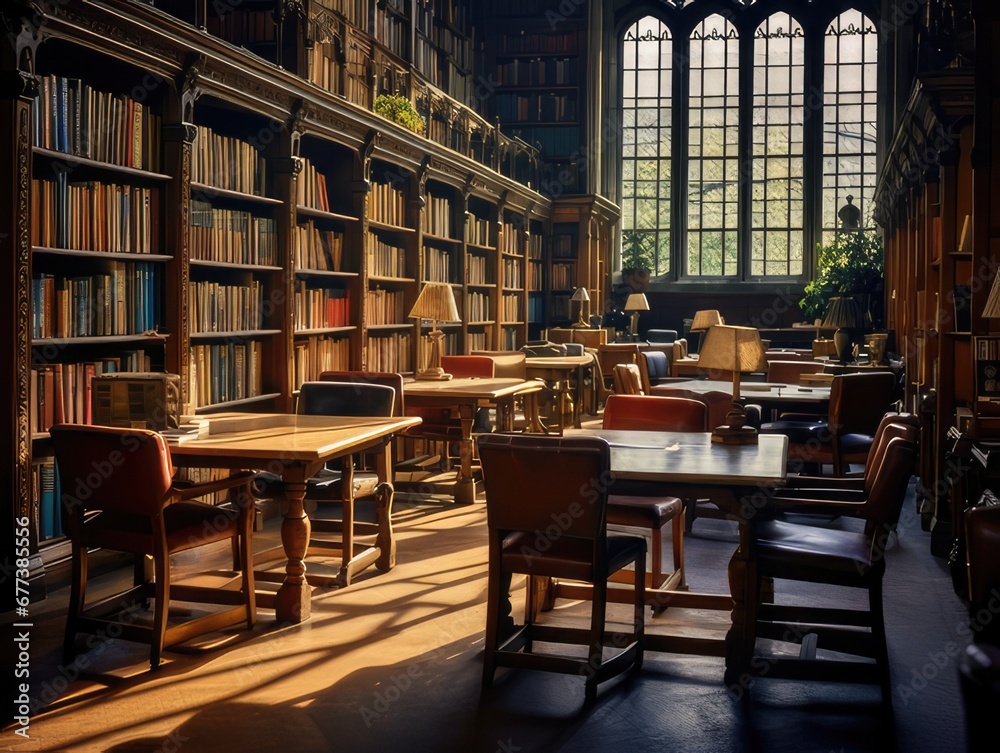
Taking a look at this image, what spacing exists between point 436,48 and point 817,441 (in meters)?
7.29

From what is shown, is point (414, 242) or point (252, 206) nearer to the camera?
point (252, 206)

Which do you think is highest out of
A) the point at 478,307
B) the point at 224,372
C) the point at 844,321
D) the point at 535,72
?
the point at 535,72

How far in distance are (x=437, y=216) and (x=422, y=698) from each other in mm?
6442

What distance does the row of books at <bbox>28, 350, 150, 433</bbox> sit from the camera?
173 inches

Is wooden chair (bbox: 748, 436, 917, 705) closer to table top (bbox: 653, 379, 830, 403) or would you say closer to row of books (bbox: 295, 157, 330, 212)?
table top (bbox: 653, 379, 830, 403)

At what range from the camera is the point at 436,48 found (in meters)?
12.0

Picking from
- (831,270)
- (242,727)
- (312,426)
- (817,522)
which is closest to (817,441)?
(817,522)

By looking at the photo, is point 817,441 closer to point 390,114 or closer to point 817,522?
point 817,522

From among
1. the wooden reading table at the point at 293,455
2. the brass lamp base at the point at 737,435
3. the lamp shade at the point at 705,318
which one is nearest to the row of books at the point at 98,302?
the wooden reading table at the point at 293,455

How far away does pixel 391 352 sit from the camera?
26.9 feet

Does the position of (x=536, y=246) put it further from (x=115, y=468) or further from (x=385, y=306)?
(x=115, y=468)

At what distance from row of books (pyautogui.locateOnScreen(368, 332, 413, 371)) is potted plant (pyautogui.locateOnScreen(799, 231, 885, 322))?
5.53 meters

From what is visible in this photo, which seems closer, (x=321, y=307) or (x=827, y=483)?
(x=827, y=483)

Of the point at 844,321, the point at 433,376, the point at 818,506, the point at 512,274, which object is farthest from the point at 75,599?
the point at 512,274
